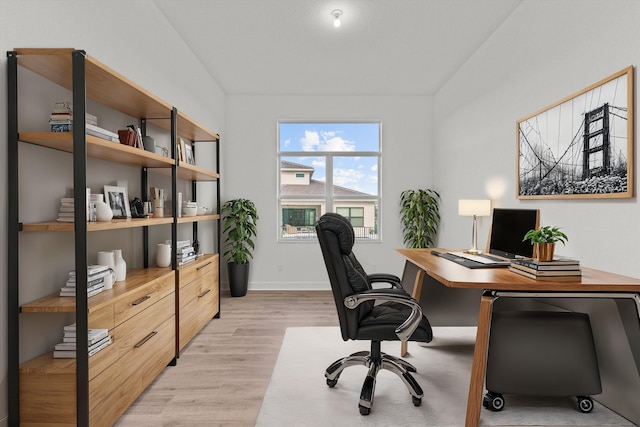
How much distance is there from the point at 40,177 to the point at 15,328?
2.57 ft

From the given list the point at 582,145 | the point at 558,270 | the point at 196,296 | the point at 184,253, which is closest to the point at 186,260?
the point at 184,253

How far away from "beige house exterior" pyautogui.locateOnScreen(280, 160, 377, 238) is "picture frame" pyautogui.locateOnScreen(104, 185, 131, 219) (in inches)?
126

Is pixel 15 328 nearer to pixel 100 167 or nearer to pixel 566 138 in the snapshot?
pixel 100 167

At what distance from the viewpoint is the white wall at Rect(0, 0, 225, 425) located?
6.13 feet

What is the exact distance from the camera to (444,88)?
532cm

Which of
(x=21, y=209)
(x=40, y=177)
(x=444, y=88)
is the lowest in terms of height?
(x=21, y=209)

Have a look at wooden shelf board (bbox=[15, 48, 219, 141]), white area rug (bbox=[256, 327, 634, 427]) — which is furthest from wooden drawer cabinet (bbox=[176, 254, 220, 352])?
wooden shelf board (bbox=[15, 48, 219, 141])

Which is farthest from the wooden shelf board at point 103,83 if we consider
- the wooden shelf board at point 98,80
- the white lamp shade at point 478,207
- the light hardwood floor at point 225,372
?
the white lamp shade at point 478,207

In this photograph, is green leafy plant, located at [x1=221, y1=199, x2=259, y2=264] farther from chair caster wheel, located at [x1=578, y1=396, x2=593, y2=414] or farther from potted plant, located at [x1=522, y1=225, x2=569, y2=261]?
chair caster wheel, located at [x1=578, y1=396, x2=593, y2=414]

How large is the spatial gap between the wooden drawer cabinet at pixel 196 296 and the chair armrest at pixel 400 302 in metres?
1.63

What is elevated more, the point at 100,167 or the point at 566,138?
the point at 566,138

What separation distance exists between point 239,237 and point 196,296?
1.77 metres

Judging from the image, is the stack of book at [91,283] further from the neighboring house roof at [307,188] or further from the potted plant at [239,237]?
the neighboring house roof at [307,188]

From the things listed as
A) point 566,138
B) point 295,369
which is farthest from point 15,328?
point 566,138
